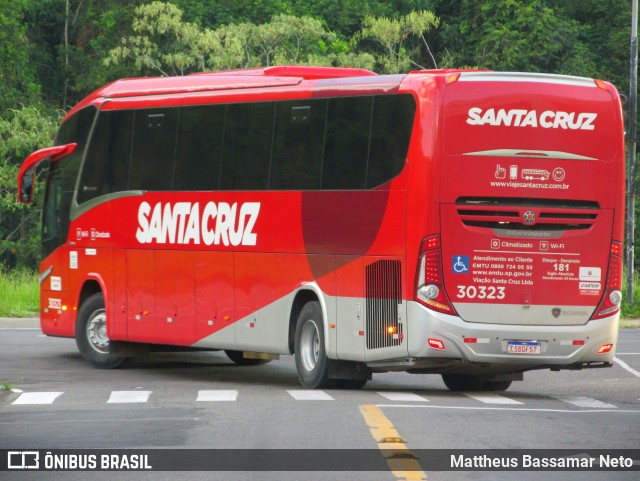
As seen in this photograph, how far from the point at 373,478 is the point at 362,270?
23.4 feet

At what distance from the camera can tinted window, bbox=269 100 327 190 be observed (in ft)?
58.4

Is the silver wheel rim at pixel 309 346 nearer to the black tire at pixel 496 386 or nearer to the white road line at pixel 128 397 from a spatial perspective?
the white road line at pixel 128 397

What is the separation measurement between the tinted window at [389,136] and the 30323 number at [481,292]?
1.47m

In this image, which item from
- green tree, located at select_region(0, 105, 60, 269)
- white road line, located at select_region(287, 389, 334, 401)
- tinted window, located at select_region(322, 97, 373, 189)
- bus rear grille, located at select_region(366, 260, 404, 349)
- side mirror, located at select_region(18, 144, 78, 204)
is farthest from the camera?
green tree, located at select_region(0, 105, 60, 269)

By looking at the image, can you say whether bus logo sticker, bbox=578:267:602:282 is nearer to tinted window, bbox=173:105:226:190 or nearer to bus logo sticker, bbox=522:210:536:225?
bus logo sticker, bbox=522:210:536:225

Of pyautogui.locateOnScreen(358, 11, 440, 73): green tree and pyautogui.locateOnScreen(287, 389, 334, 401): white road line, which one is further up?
pyautogui.locateOnScreen(358, 11, 440, 73): green tree

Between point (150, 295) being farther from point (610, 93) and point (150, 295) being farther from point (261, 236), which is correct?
point (610, 93)

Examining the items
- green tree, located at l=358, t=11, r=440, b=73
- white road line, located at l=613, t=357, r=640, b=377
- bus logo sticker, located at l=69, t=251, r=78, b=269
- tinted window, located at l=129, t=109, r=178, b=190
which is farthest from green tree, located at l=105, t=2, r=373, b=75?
tinted window, located at l=129, t=109, r=178, b=190

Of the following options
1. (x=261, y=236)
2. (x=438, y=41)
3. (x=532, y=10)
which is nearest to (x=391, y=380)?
(x=261, y=236)

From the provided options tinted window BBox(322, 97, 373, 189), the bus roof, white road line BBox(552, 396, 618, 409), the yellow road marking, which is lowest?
white road line BBox(552, 396, 618, 409)

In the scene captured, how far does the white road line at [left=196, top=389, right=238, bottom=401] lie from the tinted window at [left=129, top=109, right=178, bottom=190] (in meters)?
4.03

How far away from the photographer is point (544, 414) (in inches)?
574

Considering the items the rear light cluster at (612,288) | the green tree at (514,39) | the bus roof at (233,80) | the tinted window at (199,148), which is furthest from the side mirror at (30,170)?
the green tree at (514,39)

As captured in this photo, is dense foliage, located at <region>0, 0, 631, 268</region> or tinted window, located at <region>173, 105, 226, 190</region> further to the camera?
dense foliage, located at <region>0, 0, 631, 268</region>
